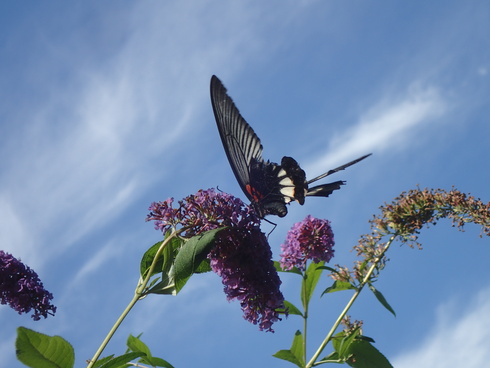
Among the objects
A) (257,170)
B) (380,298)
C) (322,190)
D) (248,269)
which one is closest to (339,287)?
(380,298)

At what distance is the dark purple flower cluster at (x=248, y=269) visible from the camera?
2.28 meters

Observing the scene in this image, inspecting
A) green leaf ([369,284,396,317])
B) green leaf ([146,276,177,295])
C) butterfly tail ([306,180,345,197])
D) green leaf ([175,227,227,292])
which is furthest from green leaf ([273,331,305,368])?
green leaf ([175,227,227,292])

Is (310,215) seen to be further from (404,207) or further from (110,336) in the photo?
(110,336)

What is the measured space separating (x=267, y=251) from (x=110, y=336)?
71 centimetres

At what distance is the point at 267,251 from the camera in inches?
90.3

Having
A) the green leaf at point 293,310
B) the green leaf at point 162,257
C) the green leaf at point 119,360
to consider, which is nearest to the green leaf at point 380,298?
the green leaf at point 293,310

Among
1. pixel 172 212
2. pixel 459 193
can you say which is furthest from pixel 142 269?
Answer: pixel 459 193

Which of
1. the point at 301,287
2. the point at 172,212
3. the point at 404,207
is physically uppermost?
the point at 404,207

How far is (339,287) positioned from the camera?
11.5ft

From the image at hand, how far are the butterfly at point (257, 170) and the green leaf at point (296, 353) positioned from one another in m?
0.76

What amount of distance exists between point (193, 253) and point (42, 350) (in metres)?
0.64

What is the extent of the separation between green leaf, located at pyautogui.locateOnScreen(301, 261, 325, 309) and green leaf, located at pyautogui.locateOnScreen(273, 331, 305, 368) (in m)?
0.28

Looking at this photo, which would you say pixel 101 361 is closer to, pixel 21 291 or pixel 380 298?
pixel 21 291

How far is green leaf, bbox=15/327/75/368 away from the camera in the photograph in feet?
6.26
